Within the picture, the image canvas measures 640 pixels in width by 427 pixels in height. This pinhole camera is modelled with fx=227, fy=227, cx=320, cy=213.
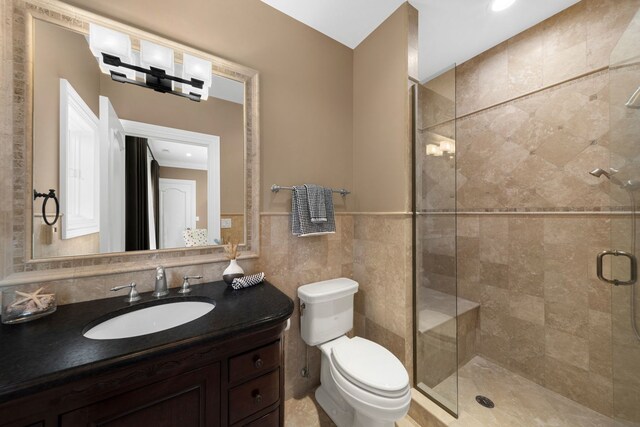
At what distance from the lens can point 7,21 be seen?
3.03 ft

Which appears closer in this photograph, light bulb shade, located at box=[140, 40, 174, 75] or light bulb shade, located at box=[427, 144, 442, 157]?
light bulb shade, located at box=[140, 40, 174, 75]

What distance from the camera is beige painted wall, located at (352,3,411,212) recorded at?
1.51 m

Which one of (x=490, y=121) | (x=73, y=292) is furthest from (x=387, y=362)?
(x=490, y=121)

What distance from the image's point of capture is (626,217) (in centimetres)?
128

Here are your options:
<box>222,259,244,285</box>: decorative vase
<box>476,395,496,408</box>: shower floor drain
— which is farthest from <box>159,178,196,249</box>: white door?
<box>476,395,496,408</box>: shower floor drain

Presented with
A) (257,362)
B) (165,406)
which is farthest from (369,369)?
(165,406)

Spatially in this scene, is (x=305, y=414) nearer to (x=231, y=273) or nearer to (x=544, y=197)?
(x=231, y=273)

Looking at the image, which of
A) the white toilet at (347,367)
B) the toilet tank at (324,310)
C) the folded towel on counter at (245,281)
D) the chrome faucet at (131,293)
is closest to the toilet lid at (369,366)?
the white toilet at (347,367)

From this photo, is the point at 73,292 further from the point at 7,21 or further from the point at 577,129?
the point at 577,129

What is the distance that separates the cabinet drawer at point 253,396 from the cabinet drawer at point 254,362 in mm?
34

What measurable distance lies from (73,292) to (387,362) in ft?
5.12

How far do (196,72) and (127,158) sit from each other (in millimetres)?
602

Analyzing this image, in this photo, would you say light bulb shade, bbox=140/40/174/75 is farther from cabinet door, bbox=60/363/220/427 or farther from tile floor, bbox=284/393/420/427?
tile floor, bbox=284/393/420/427

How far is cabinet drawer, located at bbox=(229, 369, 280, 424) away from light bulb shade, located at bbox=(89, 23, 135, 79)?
154cm
